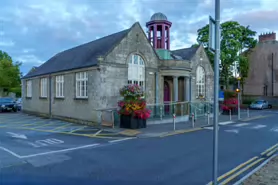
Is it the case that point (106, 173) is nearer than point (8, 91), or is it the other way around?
point (106, 173)

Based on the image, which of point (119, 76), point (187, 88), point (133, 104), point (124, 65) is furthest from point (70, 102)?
point (187, 88)

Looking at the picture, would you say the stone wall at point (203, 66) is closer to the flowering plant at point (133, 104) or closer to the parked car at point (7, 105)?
the flowering plant at point (133, 104)

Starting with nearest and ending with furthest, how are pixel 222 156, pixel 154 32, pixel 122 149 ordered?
pixel 222 156
pixel 122 149
pixel 154 32

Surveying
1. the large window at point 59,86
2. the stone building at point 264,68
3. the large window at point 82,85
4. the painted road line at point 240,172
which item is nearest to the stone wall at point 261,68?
the stone building at point 264,68

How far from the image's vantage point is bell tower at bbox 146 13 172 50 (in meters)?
20.6

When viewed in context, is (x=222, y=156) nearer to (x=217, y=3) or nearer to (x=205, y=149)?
(x=205, y=149)

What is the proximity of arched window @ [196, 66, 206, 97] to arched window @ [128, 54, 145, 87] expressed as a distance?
25.7ft

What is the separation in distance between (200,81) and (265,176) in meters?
18.7

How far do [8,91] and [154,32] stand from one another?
41.3 metres

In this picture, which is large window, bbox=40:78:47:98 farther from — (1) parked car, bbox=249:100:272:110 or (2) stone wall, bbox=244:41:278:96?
(2) stone wall, bbox=244:41:278:96

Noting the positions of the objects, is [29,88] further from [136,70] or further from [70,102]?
[136,70]

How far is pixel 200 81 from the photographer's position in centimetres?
2383

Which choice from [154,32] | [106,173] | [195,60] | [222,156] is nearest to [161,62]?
[154,32]

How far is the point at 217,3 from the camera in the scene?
428 cm
